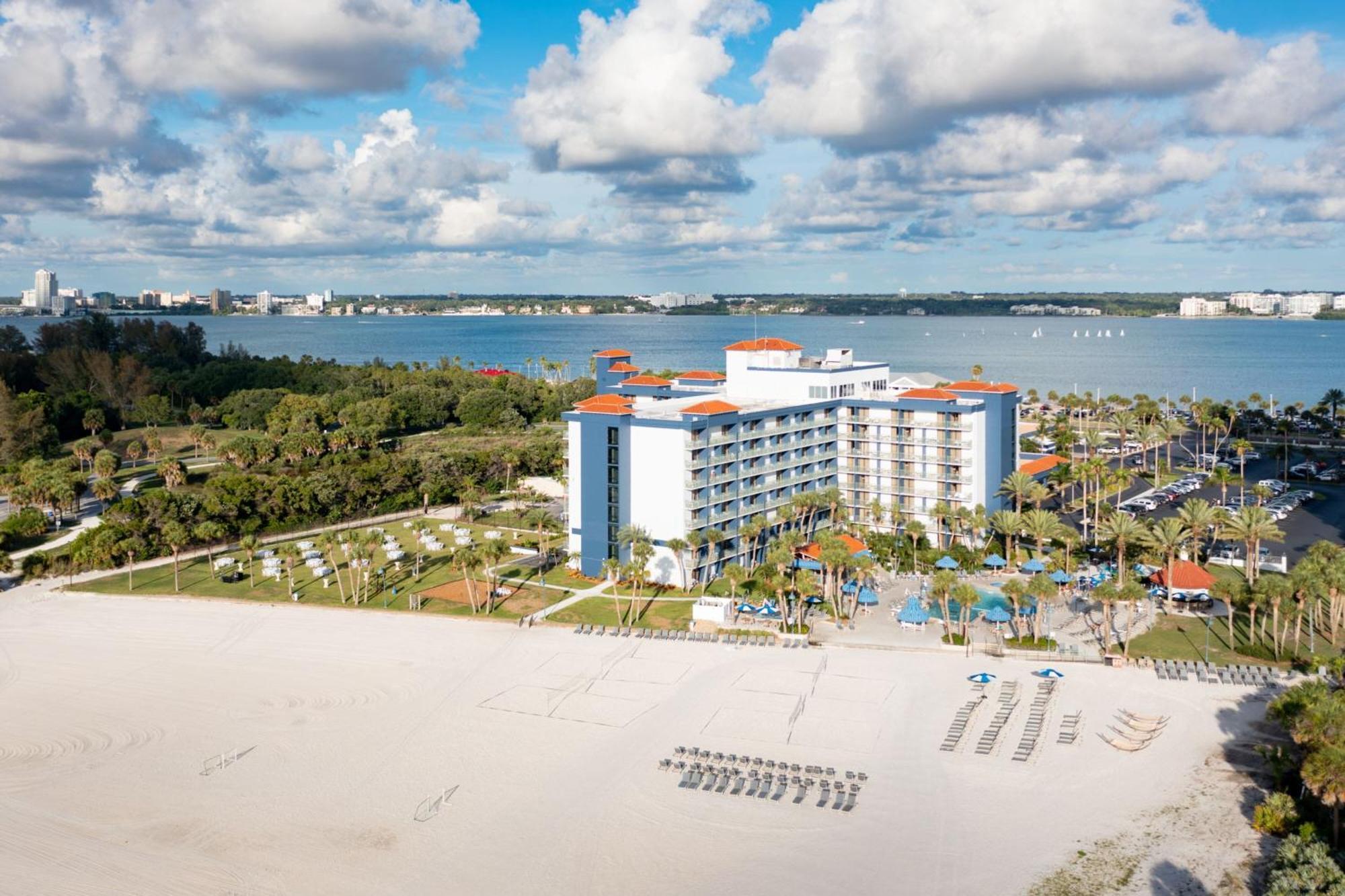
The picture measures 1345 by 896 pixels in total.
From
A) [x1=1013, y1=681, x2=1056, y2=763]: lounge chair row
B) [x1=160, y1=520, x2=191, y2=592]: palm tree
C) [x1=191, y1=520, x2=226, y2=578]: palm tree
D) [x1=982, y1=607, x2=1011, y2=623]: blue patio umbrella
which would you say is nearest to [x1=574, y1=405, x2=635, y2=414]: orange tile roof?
[x1=982, y1=607, x2=1011, y2=623]: blue patio umbrella

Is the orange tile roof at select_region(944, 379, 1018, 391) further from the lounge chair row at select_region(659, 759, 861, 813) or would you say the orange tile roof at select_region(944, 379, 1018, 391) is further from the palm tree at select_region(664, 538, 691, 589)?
the lounge chair row at select_region(659, 759, 861, 813)

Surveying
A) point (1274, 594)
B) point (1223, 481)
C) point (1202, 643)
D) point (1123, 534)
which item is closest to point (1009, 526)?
point (1123, 534)

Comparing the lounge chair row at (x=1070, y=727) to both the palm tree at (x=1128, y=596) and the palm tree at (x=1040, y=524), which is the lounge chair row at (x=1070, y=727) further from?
the palm tree at (x=1040, y=524)

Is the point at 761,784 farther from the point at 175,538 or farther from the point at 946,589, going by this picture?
the point at 175,538

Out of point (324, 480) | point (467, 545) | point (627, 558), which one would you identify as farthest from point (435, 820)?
point (324, 480)

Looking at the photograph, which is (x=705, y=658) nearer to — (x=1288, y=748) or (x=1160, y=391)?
(x=1288, y=748)

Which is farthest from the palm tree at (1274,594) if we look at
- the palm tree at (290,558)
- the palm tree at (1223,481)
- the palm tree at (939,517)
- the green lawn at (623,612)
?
the palm tree at (290,558)
